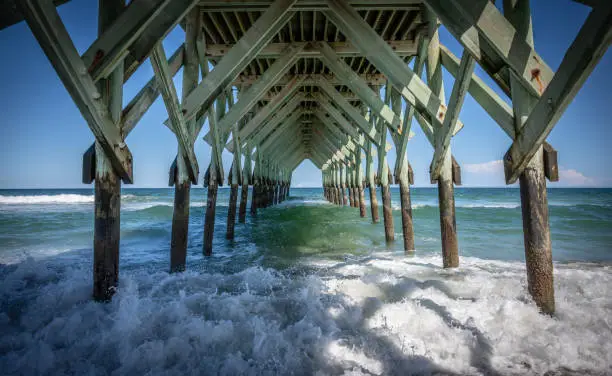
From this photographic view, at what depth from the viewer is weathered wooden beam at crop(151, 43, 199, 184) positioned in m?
2.59

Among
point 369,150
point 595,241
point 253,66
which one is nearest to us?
point 253,66

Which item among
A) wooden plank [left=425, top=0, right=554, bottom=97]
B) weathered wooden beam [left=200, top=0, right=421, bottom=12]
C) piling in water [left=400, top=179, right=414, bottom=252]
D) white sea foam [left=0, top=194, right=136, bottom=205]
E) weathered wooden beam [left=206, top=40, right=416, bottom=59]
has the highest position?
weathered wooden beam [left=200, top=0, right=421, bottom=12]

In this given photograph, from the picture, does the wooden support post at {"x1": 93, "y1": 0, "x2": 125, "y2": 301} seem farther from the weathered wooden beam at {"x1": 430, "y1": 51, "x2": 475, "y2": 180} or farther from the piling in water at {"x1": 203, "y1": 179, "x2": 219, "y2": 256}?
the weathered wooden beam at {"x1": 430, "y1": 51, "x2": 475, "y2": 180}

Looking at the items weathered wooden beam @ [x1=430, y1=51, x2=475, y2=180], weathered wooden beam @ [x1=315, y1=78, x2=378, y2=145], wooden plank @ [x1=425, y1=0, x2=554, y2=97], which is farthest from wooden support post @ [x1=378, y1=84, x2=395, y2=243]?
wooden plank @ [x1=425, y1=0, x2=554, y2=97]

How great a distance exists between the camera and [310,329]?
7.06ft

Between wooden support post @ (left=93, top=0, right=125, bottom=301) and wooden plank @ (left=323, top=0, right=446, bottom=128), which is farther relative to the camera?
wooden plank @ (left=323, top=0, right=446, bottom=128)

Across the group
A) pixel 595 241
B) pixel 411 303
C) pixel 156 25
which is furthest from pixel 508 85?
pixel 595 241

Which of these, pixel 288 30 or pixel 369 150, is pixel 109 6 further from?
pixel 369 150

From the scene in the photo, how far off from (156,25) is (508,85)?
2917mm

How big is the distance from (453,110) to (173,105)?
2869mm

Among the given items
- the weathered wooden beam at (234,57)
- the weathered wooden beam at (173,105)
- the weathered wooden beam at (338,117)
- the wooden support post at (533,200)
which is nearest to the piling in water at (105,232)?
the weathered wooden beam at (173,105)

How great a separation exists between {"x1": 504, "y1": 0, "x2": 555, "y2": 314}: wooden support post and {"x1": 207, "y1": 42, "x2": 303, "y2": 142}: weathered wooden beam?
358 cm

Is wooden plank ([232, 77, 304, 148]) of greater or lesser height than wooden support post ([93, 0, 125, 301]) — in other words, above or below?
above

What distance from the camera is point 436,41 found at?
387 centimetres
